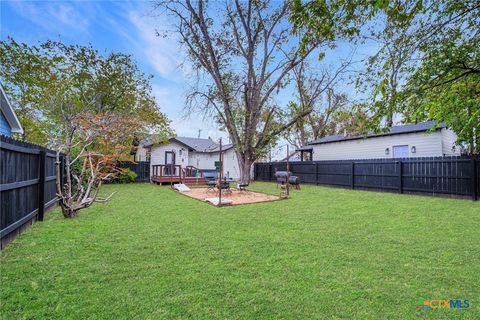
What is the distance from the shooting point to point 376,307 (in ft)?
7.53

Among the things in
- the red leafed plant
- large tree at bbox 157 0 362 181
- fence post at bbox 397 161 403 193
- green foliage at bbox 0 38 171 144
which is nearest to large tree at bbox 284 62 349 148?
large tree at bbox 157 0 362 181

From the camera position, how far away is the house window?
50.1 feet

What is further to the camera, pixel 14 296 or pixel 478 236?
pixel 478 236

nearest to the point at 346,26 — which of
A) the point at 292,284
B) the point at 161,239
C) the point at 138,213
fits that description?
the point at 292,284

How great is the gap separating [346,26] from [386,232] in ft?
12.2

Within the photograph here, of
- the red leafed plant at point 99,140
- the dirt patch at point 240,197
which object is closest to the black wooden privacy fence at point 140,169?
Result: the red leafed plant at point 99,140

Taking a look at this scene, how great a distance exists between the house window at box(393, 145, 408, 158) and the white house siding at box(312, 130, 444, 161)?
0.59 ft

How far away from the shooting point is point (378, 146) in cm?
1662

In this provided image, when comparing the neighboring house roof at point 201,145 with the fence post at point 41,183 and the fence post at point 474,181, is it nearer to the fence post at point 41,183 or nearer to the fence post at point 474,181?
the fence post at point 41,183

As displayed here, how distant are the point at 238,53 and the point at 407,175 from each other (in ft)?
40.4

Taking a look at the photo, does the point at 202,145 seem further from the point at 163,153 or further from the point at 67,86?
the point at 67,86

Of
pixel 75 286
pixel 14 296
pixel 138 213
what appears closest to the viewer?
pixel 14 296

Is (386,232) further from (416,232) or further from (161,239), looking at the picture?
(161,239)

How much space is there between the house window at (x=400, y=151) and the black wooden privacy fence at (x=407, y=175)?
376 cm
